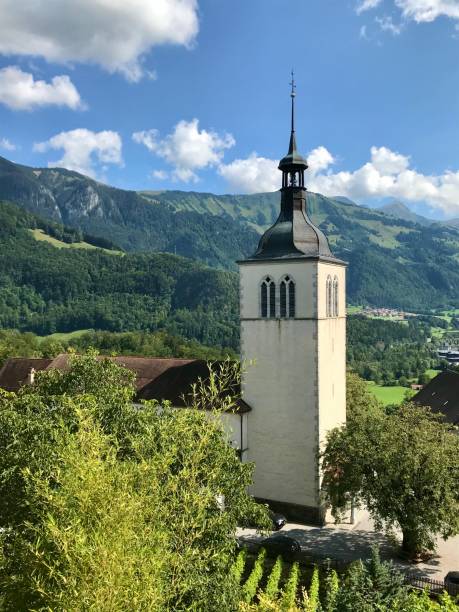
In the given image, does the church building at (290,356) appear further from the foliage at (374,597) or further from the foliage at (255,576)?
the foliage at (374,597)

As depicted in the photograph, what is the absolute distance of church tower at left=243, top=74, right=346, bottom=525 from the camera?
2878 cm

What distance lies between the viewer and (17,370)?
44.0m

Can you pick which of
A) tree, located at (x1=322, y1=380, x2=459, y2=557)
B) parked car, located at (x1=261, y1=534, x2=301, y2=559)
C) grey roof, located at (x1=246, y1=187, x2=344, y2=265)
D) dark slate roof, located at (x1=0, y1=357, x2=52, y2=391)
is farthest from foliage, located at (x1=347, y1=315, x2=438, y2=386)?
parked car, located at (x1=261, y1=534, x2=301, y2=559)

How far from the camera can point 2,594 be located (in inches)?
408

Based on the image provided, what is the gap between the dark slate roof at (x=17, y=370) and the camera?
140 feet

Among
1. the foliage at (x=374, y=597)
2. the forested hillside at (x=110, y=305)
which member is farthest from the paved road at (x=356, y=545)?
the forested hillside at (x=110, y=305)

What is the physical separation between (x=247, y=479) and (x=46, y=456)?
7.02m

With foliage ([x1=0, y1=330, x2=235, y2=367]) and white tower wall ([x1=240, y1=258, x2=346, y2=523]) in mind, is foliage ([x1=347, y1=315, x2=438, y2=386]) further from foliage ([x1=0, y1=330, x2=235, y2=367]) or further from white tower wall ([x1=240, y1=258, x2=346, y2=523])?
white tower wall ([x1=240, y1=258, x2=346, y2=523])

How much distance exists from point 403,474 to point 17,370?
33095 millimetres

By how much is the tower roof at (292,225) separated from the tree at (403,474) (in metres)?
10.0

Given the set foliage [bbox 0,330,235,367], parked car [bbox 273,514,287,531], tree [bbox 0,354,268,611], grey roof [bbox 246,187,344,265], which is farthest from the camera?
foliage [bbox 0,330,235,367]

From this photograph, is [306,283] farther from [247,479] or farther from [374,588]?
[374,588]

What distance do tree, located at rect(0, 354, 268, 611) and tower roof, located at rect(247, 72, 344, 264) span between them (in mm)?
14377

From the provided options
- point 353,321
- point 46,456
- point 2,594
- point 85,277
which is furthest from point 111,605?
point 85,277
